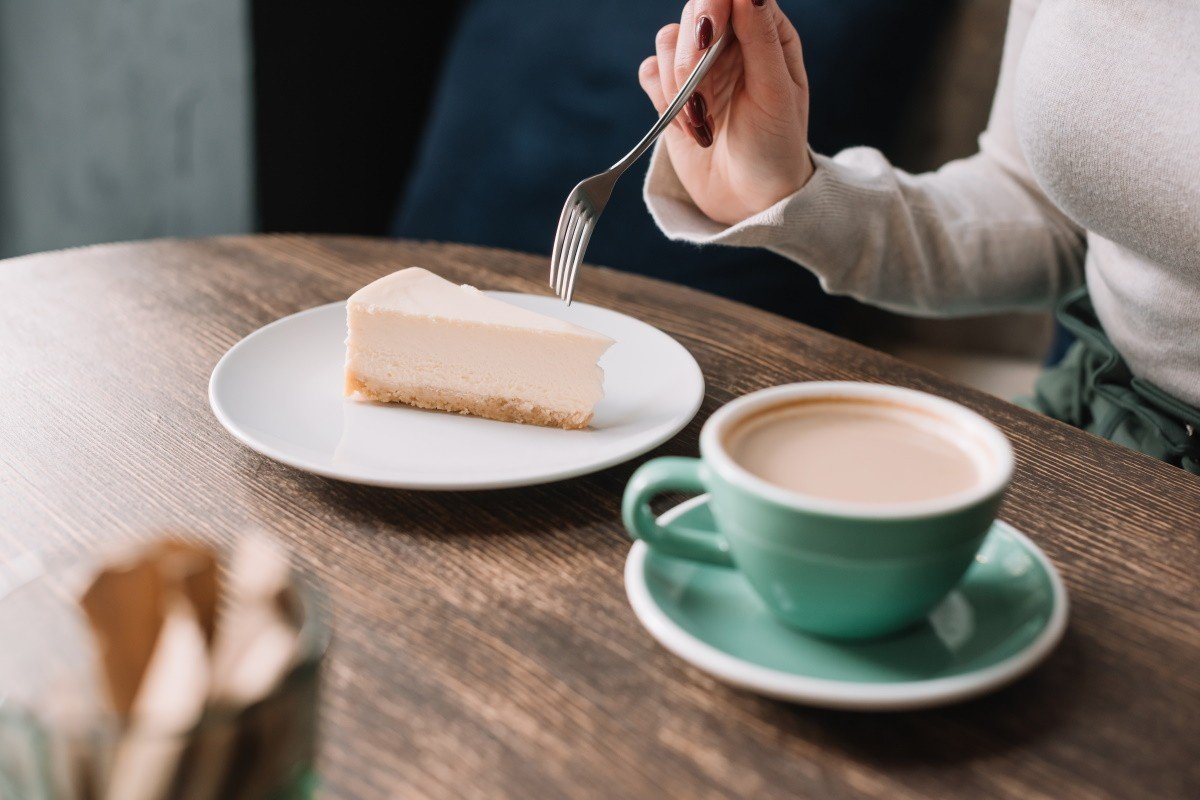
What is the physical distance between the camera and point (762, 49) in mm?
879

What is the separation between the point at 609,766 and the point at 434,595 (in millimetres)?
150

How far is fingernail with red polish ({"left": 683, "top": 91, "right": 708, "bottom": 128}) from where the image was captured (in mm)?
916

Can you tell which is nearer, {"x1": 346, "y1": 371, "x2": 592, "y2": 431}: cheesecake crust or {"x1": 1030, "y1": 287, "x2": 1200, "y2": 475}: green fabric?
{"x1": 346, "y1": 371, "x2": 592, "y2": 431}: cheesecake crust

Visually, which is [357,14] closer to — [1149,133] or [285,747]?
[1149,133]

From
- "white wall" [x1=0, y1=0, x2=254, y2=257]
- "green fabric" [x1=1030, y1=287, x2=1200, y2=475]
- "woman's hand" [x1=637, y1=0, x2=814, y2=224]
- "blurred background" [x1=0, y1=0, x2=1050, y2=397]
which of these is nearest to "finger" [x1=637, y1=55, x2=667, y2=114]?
"woman's hand" [x1=637, y1=0, x2=814, y2=224]

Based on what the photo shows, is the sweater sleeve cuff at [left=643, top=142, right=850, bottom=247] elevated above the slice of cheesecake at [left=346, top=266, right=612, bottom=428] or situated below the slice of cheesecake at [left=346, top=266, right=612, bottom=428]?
above

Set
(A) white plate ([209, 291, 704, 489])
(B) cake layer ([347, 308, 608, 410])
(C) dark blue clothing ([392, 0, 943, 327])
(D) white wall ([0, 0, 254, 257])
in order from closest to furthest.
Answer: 1. (A) white plate ([209, 291, 704, 489])
2. (B) cake layer ([347, 308, 608, 410])
3. (C) dark blue clothing ([392, 0, 943, 327])
4. (D) white wall ([0, 0, 254, 257])

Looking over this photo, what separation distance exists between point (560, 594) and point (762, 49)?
523 millimetres

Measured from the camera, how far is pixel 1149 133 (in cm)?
83

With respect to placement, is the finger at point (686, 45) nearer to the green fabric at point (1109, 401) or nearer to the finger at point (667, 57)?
the finger at point (667, 57)

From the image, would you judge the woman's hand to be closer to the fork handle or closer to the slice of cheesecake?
the fork handle

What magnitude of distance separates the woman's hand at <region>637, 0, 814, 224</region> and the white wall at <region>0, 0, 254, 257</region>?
1.23 m

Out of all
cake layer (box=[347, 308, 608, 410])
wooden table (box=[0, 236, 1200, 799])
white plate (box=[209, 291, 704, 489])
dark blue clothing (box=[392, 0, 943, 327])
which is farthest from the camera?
dark blue clothing (box=[392, 0, 943, 327])

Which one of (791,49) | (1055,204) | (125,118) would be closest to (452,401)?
(791,49)
